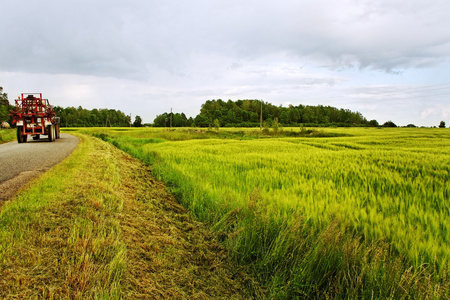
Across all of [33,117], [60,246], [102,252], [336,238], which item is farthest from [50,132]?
[336,238]

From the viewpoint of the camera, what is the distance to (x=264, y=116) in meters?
107

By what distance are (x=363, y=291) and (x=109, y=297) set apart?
2.06 meters

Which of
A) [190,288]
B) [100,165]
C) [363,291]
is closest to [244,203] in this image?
[190,288]

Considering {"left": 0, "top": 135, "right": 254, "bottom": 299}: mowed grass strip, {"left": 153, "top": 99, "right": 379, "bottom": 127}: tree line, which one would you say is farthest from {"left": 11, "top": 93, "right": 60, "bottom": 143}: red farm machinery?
{"left": 153, "top": 99, "right": 379, "bottom": 127}: tree line

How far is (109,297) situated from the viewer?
1892 millimetres

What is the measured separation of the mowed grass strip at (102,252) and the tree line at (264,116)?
91.1 meters

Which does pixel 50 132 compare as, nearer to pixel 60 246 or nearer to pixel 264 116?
pixel 60 246

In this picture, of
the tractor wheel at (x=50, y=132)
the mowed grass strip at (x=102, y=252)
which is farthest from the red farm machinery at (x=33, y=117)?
the mowed grass strip at (x=102, y=252)

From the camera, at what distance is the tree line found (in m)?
104

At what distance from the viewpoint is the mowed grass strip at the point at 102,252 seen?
1992 mm

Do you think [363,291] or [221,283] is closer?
[363,291]

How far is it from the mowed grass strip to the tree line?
299ft

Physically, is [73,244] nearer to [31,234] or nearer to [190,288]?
[31,234]

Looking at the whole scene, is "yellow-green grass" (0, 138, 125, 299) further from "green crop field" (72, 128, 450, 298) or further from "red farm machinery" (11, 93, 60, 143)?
"red farm machinery" (11, 93, 60, 143)
